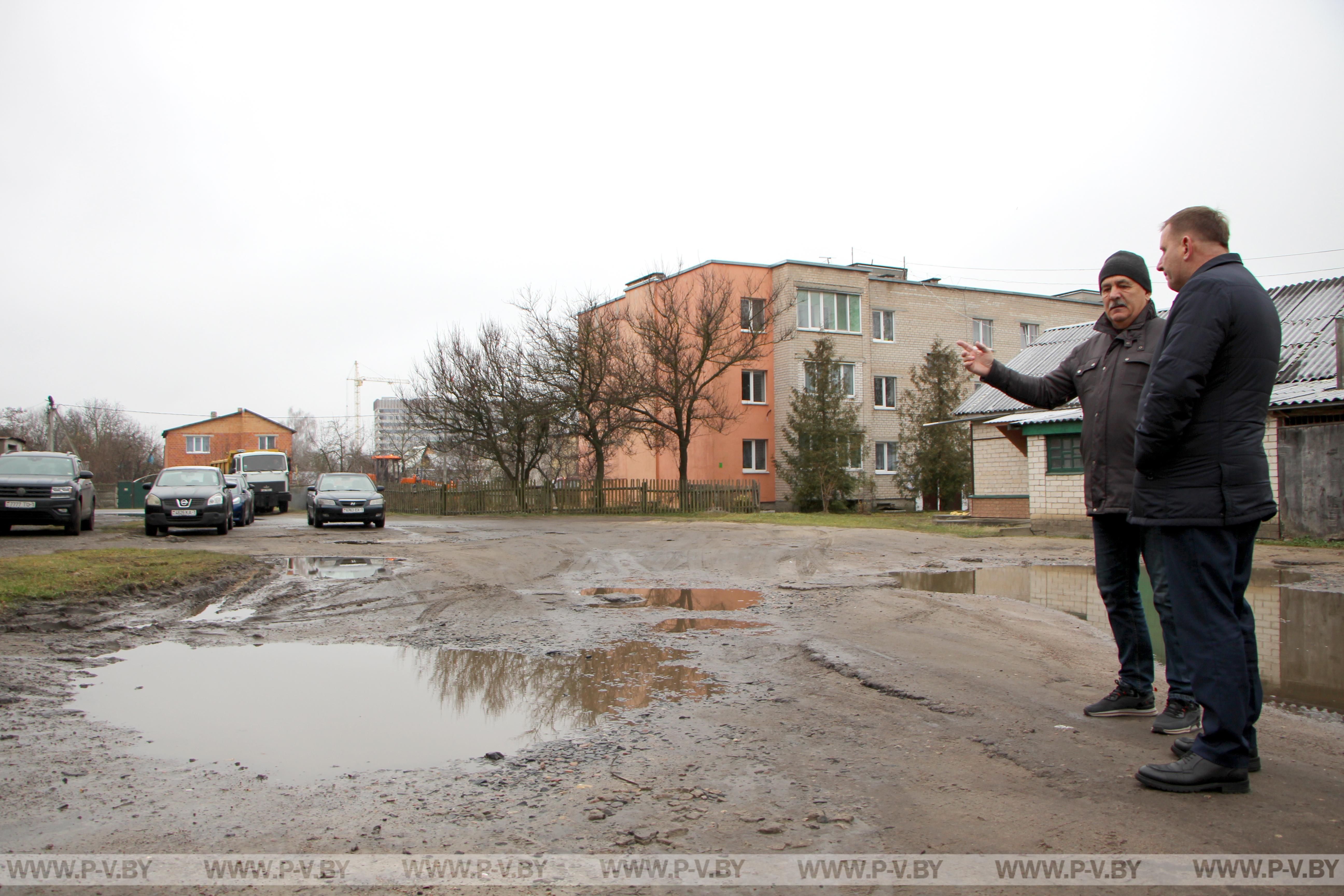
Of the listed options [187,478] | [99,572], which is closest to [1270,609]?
[99,572]

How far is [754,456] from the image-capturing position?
38.1m

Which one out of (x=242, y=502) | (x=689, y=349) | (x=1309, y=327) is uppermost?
(x=689, y=349)

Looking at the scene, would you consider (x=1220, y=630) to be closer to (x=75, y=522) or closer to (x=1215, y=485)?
(x=1215, y=485)

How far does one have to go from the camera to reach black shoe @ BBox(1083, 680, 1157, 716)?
4.39m

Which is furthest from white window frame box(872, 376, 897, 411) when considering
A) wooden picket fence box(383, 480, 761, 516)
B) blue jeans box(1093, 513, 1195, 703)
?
blue jeans box(1093, 513, 1195, 703)

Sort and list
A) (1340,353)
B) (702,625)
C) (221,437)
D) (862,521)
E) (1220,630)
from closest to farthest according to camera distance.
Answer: (1220,630) < (702,625) < (1340,353) < (862,521) < (221,437)

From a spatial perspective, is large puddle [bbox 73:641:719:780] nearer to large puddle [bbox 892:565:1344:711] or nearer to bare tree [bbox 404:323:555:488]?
large puddle [bbox 892:565:1344:711]

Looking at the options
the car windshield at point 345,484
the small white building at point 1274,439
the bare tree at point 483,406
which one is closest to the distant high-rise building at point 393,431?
the bare tree at point 483,406

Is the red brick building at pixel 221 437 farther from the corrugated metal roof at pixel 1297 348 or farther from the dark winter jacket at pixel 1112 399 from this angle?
the dark winter jacket at pixel 1112 399

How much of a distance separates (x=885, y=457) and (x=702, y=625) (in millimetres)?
33967

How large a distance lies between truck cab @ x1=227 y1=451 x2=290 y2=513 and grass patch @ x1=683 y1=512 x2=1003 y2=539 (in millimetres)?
17271

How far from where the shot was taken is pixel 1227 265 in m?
3.58

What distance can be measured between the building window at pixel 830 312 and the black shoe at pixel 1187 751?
3504 cm

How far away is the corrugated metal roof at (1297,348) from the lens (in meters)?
18.6
